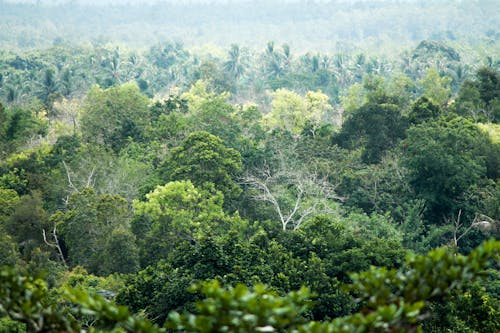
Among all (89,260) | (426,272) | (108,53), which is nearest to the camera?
(426,272)

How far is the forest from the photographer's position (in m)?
8.84

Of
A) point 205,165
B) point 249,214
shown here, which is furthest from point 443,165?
point 205,165

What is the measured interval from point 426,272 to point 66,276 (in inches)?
773

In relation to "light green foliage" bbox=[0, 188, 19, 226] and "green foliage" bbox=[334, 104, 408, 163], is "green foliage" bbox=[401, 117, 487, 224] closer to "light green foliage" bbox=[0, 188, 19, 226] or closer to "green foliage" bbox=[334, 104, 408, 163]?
"green foliage" bbox=[334, 104, 408, 163]

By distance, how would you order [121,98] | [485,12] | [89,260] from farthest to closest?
[485,12]
[121,98]
[89,260]

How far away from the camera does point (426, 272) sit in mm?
8805

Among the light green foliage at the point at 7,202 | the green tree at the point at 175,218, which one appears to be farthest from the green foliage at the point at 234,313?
the light green foliage at the point at 7,202

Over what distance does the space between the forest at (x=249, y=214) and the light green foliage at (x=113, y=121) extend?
103 mm

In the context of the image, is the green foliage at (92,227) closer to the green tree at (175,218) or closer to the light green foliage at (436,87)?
the green tree at (175,218)

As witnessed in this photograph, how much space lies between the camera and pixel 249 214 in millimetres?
33250

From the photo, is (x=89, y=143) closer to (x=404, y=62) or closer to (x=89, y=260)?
(x=89, y=260)

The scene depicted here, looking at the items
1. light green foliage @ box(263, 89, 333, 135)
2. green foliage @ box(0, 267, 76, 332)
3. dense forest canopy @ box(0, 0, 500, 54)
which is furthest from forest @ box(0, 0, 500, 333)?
dense forest canopy @ box(0, 0, 500, 54)

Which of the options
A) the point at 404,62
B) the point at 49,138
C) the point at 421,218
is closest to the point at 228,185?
the point at 421,218

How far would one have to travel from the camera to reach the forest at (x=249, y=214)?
29.0 feet
